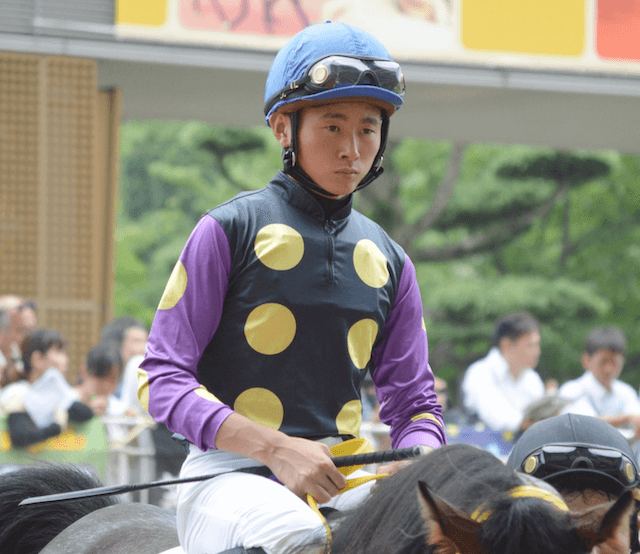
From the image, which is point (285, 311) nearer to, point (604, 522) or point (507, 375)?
point (604, 522)

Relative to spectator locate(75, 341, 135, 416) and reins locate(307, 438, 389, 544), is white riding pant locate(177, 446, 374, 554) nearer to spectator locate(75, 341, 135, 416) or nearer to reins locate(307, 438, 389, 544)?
reins locate(307, 438, 389, 544)

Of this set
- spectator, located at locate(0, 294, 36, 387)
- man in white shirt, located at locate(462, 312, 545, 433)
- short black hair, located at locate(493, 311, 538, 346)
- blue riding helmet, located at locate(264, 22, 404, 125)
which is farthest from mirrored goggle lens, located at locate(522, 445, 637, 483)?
spectator, located at locate(0, 294, 36, 387)


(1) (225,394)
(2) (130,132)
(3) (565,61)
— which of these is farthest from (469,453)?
(2) (130,132)

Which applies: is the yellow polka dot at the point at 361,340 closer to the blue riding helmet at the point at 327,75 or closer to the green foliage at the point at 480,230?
the blue riding helmet at the point at 327,75

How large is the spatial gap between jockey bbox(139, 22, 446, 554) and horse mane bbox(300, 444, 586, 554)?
0.15 m

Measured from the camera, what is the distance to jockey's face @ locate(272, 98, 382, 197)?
1996mm

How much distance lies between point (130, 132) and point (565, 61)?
43.6ft

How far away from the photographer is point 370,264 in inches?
83.4

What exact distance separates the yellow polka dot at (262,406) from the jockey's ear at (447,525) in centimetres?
58

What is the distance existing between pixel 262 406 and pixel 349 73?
74cm

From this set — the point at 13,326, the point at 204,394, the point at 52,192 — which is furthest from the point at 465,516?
the point at 52,192

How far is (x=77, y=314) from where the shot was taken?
823cm

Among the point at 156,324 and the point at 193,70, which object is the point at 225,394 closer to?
the point at 156,324

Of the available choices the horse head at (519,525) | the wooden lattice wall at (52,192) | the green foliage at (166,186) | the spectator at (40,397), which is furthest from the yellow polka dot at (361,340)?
the green foliage at (166,186)
